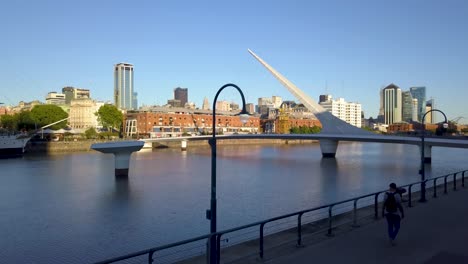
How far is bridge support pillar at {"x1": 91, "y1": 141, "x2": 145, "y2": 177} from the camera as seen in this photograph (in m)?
26.0

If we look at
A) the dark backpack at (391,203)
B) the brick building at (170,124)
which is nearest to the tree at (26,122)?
the brick building at (170,124)

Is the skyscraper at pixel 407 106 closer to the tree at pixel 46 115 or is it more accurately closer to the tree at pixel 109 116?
the tree at pixel 109 116

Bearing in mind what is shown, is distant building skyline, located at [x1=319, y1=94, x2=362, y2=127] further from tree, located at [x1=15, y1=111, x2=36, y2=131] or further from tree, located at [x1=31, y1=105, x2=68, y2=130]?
tree, located at [x1=15, y1=111, x2=36, y2=131]

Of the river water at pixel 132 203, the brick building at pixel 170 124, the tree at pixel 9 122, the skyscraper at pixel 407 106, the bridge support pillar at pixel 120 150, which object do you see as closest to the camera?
the river water at pixel 132 203

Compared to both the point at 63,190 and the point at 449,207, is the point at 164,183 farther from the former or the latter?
the point at 449,207

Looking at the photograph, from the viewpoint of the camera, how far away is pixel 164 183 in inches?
922

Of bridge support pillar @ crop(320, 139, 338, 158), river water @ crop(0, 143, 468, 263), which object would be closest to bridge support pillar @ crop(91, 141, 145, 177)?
river water @ crop(0, 143, 468, 263)

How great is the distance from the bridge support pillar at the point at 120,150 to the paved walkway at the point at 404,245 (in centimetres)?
2028

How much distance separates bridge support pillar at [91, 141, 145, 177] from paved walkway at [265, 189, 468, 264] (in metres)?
20.3

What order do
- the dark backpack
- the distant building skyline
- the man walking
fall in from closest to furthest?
the man walking
the dark backpack
the distant building skyline

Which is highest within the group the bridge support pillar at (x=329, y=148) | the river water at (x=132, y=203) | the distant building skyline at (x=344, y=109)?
the distant building skyline at (x=344, y=109)

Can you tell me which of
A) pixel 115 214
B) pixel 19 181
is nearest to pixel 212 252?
pixel 115 214

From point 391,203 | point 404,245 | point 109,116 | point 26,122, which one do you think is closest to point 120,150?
point 391,203

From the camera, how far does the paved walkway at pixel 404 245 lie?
622 cm
